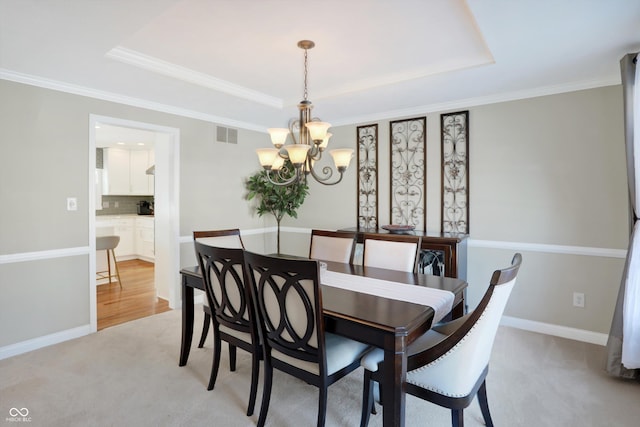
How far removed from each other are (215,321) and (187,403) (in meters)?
0.51

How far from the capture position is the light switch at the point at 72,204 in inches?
121

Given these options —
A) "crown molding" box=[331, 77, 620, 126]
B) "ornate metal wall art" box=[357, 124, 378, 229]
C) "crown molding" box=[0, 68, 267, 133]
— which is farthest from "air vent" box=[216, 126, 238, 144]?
"ornate metal wall art" box=[357, 124, 378, 229]

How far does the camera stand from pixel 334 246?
3.02 metres

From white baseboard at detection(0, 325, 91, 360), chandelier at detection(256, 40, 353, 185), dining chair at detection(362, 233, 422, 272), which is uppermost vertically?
chandelier at detection(256, 40, 353, 185)

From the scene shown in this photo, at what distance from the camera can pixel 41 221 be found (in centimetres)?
293

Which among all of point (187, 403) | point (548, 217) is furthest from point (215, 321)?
point (548, 217)

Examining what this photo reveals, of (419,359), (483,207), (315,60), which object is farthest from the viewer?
(483,207)

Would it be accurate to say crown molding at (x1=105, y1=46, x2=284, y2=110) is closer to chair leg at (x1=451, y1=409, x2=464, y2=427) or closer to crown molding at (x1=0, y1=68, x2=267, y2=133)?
crown molding at (x1=0, y1=68, x2=267, y2=133)

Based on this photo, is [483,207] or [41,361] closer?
[41,361]

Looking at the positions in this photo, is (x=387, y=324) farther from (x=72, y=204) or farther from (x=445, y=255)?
(x=72, y=204)

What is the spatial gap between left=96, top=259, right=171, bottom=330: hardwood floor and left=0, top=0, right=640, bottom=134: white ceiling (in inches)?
89.9

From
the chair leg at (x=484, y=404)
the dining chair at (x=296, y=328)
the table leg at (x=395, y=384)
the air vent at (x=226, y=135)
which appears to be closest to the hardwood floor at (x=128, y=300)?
the air vent at (x=226, y=135)

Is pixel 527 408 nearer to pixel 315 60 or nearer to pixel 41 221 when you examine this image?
pixel 315 60

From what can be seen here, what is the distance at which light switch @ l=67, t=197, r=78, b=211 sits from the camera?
3086mm
